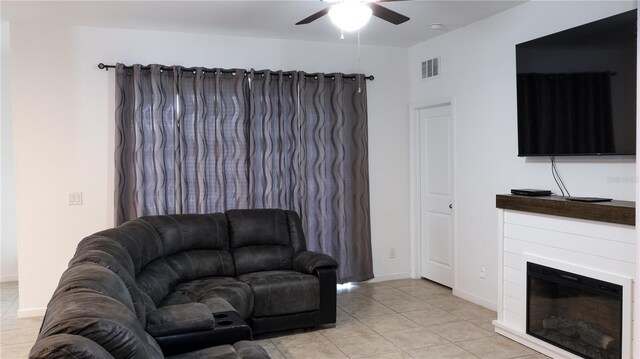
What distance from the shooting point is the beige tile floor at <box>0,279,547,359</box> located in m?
3.94

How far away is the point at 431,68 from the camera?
5.73m

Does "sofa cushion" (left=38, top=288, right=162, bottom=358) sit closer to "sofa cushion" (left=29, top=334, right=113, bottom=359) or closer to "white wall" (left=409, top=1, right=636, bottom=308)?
"sofa cushion" (left=29, top=334, right=113, bottom=359)

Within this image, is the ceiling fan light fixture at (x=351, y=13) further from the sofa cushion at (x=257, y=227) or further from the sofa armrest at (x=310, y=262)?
the sofa cushion at (x=257, y=227)

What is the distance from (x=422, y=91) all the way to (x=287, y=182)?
5.88ft

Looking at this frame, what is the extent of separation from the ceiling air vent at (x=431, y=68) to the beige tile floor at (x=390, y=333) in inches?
89.5

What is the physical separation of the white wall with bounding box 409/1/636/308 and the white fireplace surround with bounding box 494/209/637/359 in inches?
17.0

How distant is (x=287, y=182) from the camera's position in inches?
218

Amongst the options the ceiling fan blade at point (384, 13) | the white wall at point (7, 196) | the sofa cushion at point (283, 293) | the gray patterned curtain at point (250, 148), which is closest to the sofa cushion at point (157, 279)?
the sofa cushion at point (283, 293)

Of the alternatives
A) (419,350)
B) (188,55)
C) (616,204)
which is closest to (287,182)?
(188,55)

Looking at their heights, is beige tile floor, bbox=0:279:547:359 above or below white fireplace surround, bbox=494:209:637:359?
below

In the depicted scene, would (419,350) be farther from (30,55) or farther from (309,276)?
(30,55)

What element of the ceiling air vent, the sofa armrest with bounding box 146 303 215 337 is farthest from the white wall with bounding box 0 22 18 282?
the ceiling air vent

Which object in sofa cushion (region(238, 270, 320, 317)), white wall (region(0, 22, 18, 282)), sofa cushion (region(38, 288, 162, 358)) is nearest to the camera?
sofa cushion (region(38, 288, 162, 358))

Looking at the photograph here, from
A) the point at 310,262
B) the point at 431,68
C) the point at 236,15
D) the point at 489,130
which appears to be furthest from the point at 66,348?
the point at 431,68
